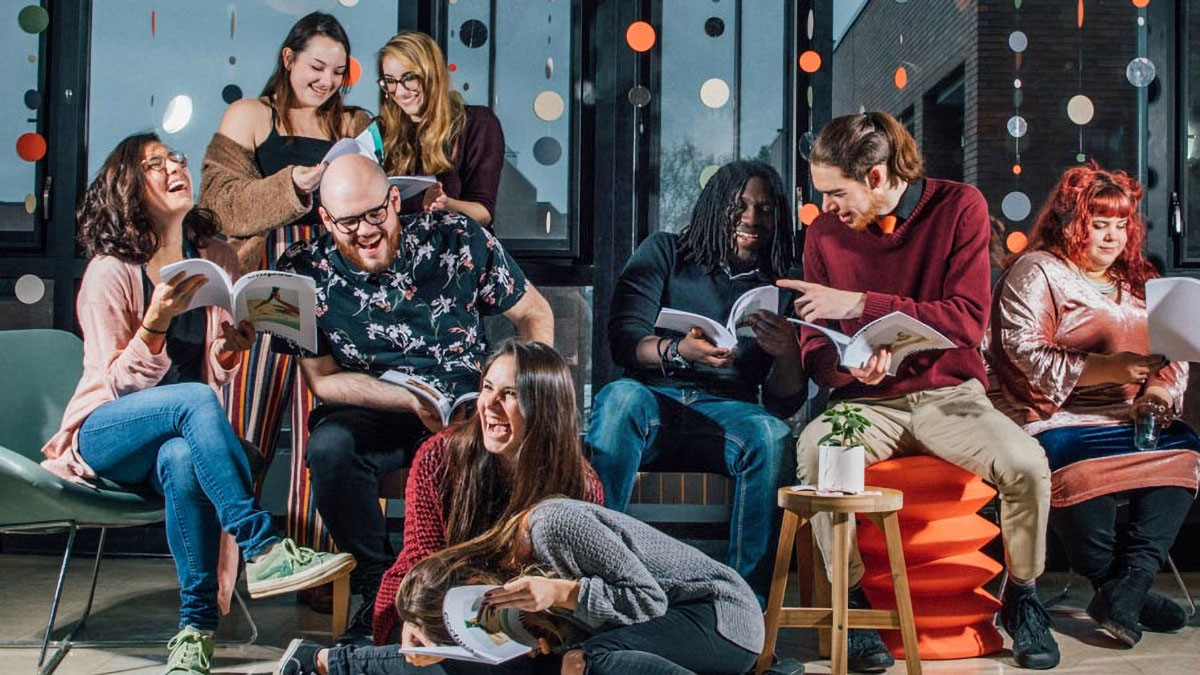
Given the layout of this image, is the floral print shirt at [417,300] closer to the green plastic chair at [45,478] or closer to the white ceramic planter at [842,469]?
the green plastic chair at [45,478]

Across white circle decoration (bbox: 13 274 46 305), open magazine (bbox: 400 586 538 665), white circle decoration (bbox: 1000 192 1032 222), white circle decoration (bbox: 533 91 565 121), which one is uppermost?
white circle decoration (bbox: 533 91 565 121)

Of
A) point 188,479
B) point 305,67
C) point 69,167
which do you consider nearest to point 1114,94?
point 305,67

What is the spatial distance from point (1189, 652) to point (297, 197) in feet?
9.10

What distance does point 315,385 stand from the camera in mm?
3188

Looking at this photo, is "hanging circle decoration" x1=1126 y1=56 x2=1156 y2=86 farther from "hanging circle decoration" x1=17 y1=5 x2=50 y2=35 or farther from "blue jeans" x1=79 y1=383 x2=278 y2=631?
"hanging circle decoration" x1=17 y1=5 x2=50 y2=35

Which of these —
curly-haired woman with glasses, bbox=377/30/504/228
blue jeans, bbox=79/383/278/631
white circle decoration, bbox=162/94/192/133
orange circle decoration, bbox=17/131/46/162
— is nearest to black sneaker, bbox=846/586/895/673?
blue jeans, bbox=79/383/278/631

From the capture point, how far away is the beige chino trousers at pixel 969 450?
3027 mm

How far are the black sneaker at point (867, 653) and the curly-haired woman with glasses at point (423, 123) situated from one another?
164cm

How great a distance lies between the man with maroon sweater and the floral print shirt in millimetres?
883

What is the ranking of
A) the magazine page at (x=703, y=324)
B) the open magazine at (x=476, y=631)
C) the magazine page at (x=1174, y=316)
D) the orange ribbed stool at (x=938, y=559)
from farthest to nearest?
the magazine page at (x=1174, y=316), the magazine page at (x=703, y=324), the orange ribbed stool at (x=938, y=559), the open magazine at (x=476, y=631)

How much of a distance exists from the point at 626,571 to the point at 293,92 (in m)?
2.11

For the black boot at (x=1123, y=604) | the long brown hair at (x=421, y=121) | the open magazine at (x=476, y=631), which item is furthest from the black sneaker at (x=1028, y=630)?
the long brown hair at (x=421, y=121)

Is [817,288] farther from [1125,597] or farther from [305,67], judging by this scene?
[305,67]

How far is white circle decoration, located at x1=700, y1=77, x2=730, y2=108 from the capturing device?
13.6ft
